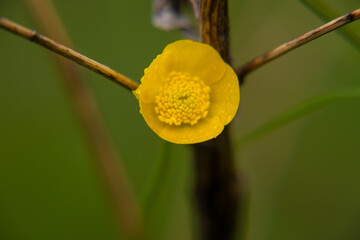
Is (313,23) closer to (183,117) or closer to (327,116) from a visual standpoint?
(327,116)

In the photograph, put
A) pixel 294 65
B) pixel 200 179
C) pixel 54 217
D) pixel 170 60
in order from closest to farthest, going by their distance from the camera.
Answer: pixel 170 60 < pixel 200 179 < pixel 294 65 < pixel 54 217

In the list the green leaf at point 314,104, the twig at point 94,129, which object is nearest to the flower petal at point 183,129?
the green leaf at point 314,104

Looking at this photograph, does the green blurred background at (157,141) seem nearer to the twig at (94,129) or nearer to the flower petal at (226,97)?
the twig at (94,129)

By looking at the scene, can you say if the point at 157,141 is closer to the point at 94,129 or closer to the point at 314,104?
the point at 94,129

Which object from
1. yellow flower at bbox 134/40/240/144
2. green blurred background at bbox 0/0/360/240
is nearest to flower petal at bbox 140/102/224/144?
yellow flower at bbox 134/40/240/144

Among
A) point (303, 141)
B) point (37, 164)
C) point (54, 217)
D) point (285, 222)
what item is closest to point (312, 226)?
point (285, 222)

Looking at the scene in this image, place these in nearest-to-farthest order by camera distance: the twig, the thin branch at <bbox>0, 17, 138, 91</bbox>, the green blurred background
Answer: the thin branch at <bbox>0, 17, 138, 91</bbox>
the twig
the green blurred background

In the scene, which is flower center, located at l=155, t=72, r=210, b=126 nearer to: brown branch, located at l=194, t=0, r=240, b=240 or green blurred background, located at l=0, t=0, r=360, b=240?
brown branch, located at l=194, t=0, r=240, b=240
